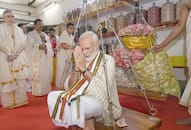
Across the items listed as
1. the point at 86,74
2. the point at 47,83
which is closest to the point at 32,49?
the point at 47,83

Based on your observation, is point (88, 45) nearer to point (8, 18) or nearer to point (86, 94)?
point (86, 94)

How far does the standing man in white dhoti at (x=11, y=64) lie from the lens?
119 inches

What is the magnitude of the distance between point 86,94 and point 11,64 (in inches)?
77.0

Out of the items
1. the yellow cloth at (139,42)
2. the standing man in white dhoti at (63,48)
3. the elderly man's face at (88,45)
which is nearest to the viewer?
the elderly man's face at (88,45)

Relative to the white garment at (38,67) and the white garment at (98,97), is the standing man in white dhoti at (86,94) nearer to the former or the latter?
the white garment at (98,97)

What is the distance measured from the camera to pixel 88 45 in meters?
1.57

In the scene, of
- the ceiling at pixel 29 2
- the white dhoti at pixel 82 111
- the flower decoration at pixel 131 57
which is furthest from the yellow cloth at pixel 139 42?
the ceiling at pixel 29 2

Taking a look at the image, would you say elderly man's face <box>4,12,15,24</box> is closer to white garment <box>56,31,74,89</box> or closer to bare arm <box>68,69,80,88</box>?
white garment <box>56,31,74,89</box>

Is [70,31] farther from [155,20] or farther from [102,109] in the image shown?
[102,109]

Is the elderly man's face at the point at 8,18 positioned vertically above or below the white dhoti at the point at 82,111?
above

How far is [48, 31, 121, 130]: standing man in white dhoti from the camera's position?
1.42m

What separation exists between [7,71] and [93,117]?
1997 mm

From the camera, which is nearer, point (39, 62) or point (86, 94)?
point (86, 94)

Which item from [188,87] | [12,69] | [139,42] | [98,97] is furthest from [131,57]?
[12,69]
